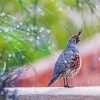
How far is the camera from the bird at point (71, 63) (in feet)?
15.3

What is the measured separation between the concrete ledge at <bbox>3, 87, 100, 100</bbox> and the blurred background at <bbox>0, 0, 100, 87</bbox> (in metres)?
0.06

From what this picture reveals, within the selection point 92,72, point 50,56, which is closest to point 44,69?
point 50,56

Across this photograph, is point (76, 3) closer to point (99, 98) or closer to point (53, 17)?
point (53, 17)

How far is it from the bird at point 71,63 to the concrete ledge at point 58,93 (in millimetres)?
75

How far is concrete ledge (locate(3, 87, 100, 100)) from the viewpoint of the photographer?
4602mm

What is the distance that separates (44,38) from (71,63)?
1.27 ft

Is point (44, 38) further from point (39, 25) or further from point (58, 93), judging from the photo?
point (58, 93)

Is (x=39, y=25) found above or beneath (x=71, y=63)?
above

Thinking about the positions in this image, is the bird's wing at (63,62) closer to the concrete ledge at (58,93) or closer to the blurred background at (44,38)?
the blurred background at (44,38)

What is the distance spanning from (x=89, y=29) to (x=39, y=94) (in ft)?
2.80

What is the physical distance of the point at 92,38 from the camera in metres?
4.64

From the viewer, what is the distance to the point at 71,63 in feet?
15.4

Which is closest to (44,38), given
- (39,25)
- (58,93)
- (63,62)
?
(39,25)

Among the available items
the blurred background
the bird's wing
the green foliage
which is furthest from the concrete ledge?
the green foliage
